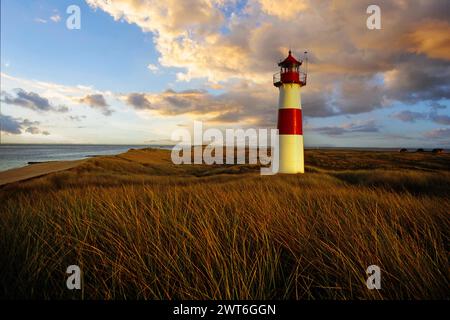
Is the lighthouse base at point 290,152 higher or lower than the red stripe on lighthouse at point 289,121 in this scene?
lower

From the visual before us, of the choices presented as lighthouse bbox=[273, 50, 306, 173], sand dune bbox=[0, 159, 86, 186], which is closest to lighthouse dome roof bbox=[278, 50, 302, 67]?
lighthouse bbox=[273, 50, 306, 173]

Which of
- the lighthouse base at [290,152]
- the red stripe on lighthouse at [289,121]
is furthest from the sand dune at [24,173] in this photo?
the red stripe on lighthouse at [289,121]

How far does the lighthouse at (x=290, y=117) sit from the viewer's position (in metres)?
14.4

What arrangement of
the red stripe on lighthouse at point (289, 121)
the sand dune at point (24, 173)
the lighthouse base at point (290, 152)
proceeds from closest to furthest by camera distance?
1. the red stripe on lighthouse at point (289, 121)
2. the lighthouse base at point (290, 152)
3. the sand dune at point (24, 173)

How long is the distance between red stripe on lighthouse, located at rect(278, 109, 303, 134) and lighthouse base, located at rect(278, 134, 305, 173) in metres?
0.28

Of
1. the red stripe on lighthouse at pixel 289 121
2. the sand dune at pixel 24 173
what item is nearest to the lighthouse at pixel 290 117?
the red stripe on lighthouse at pixel 289 121

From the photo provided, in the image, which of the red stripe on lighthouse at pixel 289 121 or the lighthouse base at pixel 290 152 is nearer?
the red stripe on lighthouse at pixel 289 121

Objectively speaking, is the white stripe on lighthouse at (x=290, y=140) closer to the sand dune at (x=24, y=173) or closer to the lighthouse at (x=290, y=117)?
the lighthouse at (x=290, y=117)

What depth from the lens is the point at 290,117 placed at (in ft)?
47.1

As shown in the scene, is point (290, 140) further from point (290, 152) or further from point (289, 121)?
point (289, 121)

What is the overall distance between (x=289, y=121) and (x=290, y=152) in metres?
1.73

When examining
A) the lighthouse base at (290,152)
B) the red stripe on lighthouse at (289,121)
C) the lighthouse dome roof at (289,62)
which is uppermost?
the lighthouse dome roof at (289,62)

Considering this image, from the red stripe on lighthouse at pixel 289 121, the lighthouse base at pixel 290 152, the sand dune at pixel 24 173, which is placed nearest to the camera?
the red stripe on lighthouse at pixel 289 121
